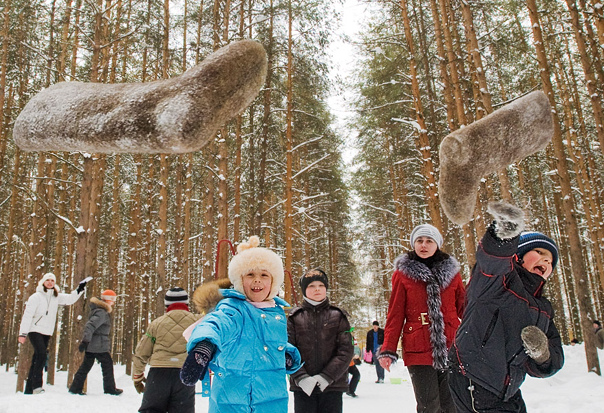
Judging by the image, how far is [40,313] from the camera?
263 inches

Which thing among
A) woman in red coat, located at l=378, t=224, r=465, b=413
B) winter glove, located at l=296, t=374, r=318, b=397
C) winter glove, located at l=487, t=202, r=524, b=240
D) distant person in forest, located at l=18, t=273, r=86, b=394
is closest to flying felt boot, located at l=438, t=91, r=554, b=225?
woman in red coat, located at l=378, t=224, r=465, b=413

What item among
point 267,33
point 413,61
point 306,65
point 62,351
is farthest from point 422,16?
point 62,351

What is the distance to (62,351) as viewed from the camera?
18.3 meters

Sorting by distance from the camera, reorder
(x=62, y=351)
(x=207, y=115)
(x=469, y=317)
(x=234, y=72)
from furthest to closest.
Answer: (x=62, y=351), (x=234, y=72), (x=207, y=115), (x=469, y=317)

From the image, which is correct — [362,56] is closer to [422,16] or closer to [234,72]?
[422,16]

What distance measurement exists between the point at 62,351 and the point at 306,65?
1579cm

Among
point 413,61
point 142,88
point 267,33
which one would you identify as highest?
point 267,33

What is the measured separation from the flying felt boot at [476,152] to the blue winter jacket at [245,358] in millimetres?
1597

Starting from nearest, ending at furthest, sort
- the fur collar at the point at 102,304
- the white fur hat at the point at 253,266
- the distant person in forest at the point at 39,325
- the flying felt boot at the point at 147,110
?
the flying felt boot at the point at 147,110, the white fur hat at the point at 253,266, the distant person in forest at the point at 39,325, the fur collar at the point at 102,304

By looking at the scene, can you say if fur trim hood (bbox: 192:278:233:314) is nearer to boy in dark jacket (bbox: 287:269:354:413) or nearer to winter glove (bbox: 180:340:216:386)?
boy in dark jacket (bbox: 287:269:354:413)

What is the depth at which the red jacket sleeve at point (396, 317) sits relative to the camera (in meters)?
3.53

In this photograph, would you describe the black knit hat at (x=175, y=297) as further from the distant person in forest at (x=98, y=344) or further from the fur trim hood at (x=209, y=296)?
the distant person in forest at (x=98, y=344)

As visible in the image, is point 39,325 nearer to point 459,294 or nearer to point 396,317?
point 396,317

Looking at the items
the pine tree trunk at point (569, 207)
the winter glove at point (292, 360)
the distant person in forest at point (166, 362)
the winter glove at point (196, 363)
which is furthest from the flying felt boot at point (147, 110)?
the pine tree trunk at point (569, 207)
